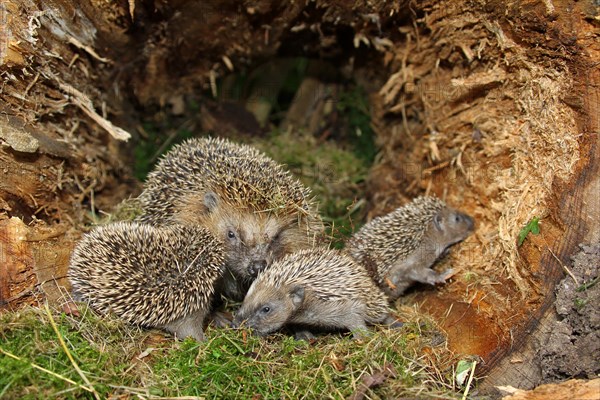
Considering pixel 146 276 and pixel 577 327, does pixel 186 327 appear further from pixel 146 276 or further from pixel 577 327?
pixel 577 327

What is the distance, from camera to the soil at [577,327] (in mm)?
4328

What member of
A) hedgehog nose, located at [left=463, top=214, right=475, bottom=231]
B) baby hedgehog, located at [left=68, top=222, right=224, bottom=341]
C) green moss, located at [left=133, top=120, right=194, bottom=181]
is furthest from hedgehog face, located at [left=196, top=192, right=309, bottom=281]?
green moss, located at [left=133, top=120, right=194, bottom=181]

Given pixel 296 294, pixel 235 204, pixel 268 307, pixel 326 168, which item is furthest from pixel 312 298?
pixel 326 168

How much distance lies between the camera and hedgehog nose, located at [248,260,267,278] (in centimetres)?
575

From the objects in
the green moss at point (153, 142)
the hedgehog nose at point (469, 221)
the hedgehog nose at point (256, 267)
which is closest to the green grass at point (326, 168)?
the green moss at point (153, 142)

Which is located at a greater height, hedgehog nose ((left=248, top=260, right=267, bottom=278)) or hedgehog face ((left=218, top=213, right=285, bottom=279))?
hedgehog face ((left=218, top=213, right=285, bottom=279))

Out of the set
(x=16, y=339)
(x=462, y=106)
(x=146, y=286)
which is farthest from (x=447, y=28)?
(x=16, y=339)

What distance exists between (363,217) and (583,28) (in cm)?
398

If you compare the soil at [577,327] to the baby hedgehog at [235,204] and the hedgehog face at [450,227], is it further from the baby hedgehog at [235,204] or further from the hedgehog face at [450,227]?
the baby hedgehog at [235,204]

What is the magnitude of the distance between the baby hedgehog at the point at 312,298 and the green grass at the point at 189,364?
280 millimetres

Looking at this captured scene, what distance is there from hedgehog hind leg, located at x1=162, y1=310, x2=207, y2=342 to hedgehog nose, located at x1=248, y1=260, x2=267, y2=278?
0.83 meters

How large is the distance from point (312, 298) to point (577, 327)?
8.00ft

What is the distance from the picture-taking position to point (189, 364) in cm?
455

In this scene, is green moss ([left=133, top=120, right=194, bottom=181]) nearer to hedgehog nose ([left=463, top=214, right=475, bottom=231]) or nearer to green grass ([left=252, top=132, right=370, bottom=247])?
green grass ([left=252, top=132, right=370, bottom=247])
